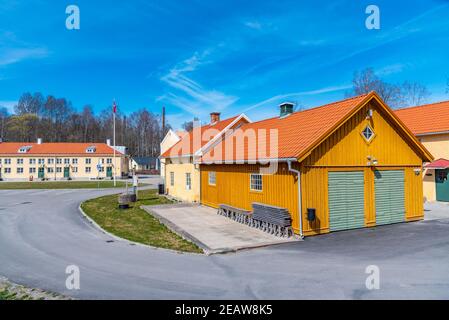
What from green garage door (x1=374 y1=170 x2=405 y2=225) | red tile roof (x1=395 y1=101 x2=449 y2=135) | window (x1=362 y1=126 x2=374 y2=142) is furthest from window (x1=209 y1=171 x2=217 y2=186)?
red tile roof (x1=395 y1=101 x2=449 y2=135)

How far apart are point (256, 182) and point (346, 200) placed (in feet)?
13.5

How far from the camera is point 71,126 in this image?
82.4 metres

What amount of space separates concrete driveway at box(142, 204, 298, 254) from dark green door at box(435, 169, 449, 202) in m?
14.3

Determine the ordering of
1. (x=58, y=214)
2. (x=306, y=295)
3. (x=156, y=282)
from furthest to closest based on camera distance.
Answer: (x=58, y=214) < (x=156, y=282) < (x=306, y=295)

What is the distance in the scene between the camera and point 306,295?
20.6 feet

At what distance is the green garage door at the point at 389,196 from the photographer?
13.3 meters

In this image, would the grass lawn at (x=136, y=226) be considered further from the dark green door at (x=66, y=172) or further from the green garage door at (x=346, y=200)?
the dark green door at (x=66, y=172)

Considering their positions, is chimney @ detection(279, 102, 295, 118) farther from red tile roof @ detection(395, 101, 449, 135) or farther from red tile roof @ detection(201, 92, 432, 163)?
red tile roof @ detection(395, 101, 449, 135)

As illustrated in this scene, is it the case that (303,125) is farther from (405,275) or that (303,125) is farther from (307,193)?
(405,275)

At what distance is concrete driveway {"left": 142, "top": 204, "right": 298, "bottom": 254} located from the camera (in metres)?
10.4

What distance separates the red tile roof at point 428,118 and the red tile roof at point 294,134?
6.73m

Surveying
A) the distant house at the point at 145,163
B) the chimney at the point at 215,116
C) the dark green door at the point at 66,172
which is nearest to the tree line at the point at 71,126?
the distant house at the point at 145,163
